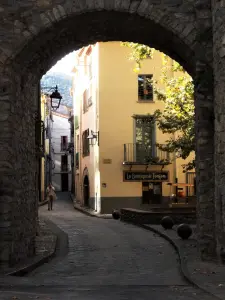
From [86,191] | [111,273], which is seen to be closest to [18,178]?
[111,273]

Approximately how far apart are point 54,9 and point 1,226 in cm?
415

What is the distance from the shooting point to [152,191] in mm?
27750

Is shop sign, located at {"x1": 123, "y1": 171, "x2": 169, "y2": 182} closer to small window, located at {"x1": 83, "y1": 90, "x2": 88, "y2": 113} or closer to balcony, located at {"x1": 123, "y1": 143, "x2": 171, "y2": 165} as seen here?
balcony, located at {"x1": 123, "y1": 143, "x2": 171, "y2": 165}

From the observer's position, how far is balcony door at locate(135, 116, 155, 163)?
2759cm

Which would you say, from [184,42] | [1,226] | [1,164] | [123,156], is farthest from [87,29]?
[123,156]

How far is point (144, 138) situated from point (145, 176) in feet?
6.95

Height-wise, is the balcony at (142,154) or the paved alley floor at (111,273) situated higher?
the balcony at (142,154)

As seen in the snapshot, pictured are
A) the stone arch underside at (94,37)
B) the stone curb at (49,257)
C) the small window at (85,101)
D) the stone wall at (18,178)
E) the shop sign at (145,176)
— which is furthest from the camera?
the small window at (85,101)

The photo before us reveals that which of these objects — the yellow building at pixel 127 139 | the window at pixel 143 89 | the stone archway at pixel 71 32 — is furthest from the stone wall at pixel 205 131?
the window at pixel 143 89

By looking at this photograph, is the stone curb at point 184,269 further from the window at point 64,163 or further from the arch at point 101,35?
the window at point 64,163

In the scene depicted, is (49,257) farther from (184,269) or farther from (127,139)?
(127,139)

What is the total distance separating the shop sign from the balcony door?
29.3 inches

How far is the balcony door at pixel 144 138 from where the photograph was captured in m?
27.6

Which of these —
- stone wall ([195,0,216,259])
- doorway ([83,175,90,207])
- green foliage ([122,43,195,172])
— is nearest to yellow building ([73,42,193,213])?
doorway ([83,175,90,207])
